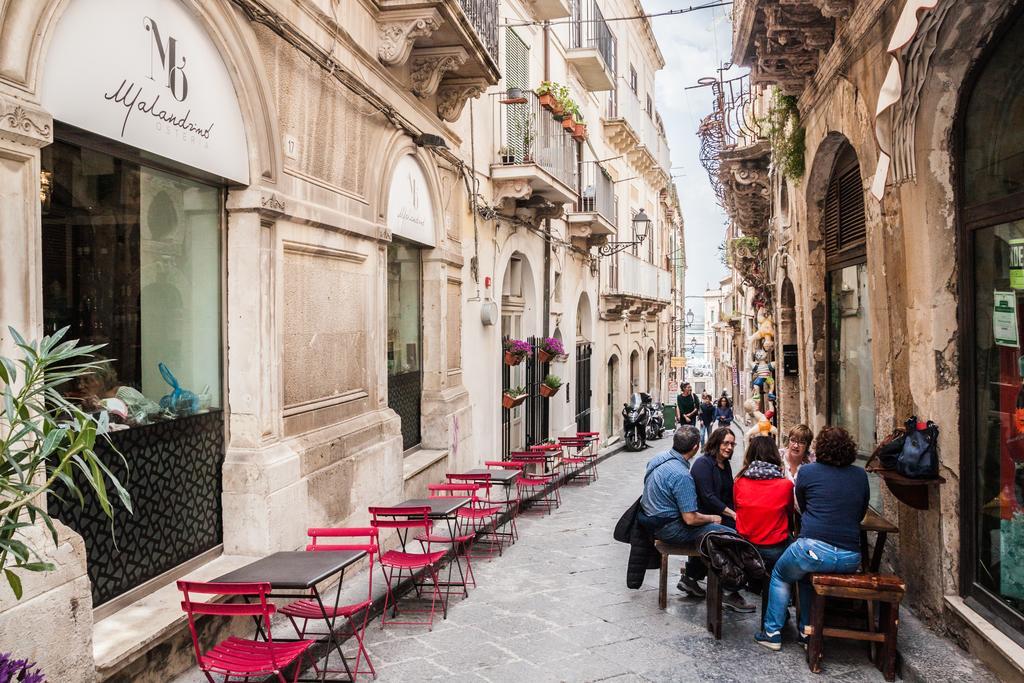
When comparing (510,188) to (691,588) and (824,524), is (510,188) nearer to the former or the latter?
(691,588)

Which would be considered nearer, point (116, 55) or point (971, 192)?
point (116, 55)

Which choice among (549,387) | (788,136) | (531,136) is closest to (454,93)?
(531,136)

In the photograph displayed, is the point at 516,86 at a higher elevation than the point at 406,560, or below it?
higher

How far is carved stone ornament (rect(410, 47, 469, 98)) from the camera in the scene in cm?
820

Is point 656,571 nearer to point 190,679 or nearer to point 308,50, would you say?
point 190,679

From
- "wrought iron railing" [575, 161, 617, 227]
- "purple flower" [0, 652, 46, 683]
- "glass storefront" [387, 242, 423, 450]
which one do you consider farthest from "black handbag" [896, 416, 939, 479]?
"wrought iron railing" [575, 161, 617, 227]

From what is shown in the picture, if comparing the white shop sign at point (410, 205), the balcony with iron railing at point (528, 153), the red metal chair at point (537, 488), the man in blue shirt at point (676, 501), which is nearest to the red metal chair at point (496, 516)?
the red metal chair at point (537, 488)

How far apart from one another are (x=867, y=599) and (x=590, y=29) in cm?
1557

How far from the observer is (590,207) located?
17484mm

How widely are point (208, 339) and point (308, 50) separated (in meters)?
2.30

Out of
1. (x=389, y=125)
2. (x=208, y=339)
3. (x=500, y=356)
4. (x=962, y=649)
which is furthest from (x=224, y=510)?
(x=500, y=356)

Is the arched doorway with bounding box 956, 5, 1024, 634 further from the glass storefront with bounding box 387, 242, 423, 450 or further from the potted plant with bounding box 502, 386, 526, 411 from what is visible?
the potted plant with bounding box 502, 386, 526, 411

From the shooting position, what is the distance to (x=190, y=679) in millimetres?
4379

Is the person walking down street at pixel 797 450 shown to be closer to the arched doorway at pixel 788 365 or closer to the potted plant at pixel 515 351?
the arched doorway at pixel 788 365
